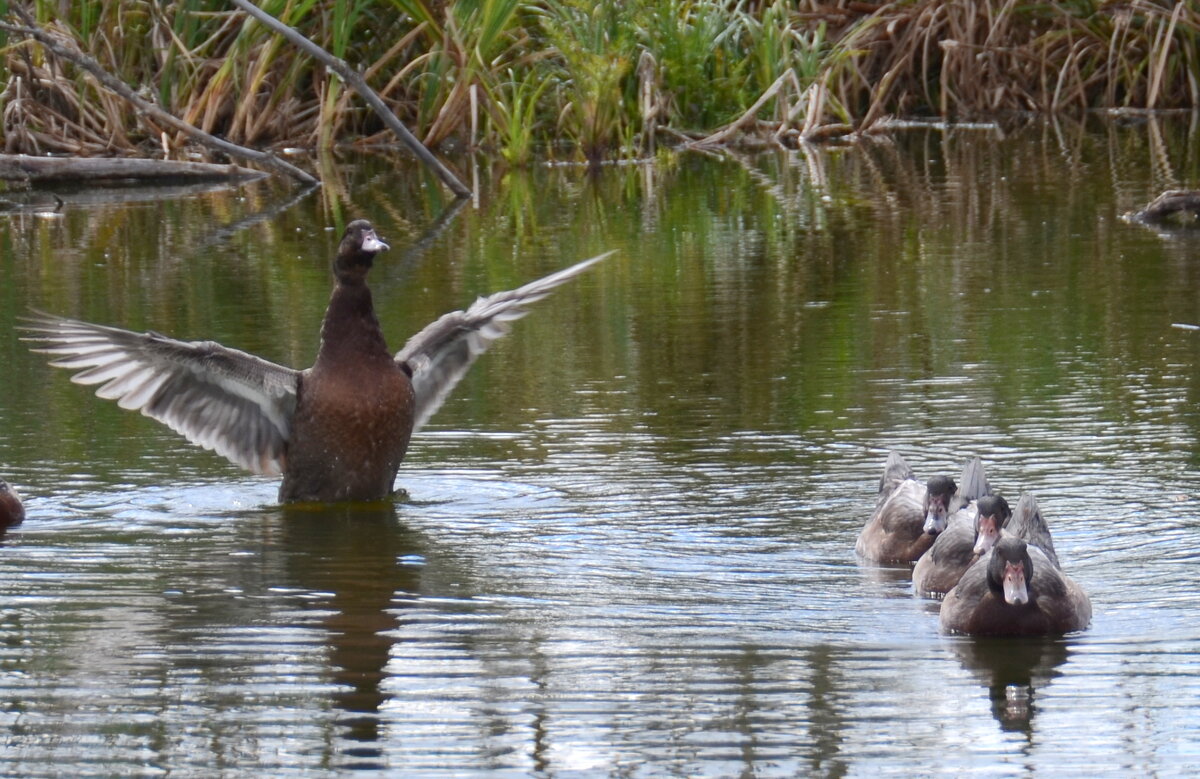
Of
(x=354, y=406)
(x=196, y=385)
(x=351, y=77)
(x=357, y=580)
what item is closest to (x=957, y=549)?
(x=357, y=580)

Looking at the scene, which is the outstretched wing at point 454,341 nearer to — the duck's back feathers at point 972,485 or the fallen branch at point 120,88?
the duck's back feathers at point 972,485

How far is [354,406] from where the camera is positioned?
299 inches

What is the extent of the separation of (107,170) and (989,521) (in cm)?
1309

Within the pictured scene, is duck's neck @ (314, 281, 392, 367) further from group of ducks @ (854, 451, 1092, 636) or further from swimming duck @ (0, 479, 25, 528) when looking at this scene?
group of ducks @ (854, 451, 1092, 636)

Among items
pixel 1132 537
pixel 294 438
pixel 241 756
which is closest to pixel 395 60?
pixel 294 438

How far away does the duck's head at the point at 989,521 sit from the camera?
6223 millimetres

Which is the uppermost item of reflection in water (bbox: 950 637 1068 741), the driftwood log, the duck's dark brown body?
the driftwood log

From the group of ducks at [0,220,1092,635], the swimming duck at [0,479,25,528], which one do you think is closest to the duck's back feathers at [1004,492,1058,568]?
the group of ducks at [0,220,1092,635]

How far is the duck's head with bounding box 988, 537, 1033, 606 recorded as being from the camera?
556cm

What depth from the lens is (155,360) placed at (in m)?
7.66

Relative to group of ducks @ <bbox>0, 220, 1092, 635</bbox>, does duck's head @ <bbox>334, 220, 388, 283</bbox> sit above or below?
above

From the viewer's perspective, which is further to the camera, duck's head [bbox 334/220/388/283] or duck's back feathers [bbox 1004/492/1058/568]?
duck's head [bbox 334/220/388/283]

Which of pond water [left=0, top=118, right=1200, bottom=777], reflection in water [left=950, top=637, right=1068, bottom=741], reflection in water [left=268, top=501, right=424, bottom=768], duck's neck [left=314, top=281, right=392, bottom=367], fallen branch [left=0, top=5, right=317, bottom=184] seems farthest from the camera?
fallen branch [left=0, top=5, right=317, bottom=184]

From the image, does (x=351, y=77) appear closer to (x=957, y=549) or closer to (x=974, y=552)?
(x=957, y=549)
